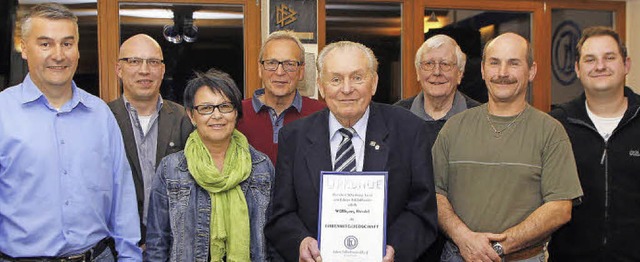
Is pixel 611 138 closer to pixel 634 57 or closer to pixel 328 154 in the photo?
pixel 328 154

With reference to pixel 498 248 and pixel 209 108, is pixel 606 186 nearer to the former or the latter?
pixel 498 248

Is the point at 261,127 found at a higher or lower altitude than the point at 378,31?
lower

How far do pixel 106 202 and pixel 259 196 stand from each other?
684 mm

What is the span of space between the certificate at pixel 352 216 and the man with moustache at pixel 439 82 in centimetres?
137

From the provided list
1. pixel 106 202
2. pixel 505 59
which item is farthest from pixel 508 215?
pixel 106 202

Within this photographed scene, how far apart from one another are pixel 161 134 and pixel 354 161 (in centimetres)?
125

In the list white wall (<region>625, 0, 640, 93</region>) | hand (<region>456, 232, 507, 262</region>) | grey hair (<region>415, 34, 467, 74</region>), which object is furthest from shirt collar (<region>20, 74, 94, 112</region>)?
white wall (<region>625, 0, 640, 93</region>)

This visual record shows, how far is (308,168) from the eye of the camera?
10.2 ft

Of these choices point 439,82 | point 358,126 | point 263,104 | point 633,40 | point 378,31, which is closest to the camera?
point 358,126

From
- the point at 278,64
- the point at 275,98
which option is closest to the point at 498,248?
the point at 275,98

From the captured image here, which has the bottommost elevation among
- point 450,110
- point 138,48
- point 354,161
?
point 354,161

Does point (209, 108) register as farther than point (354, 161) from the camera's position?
Yes

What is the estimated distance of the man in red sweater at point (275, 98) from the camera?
398 centimetres

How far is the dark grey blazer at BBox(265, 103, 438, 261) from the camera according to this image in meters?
3.06
